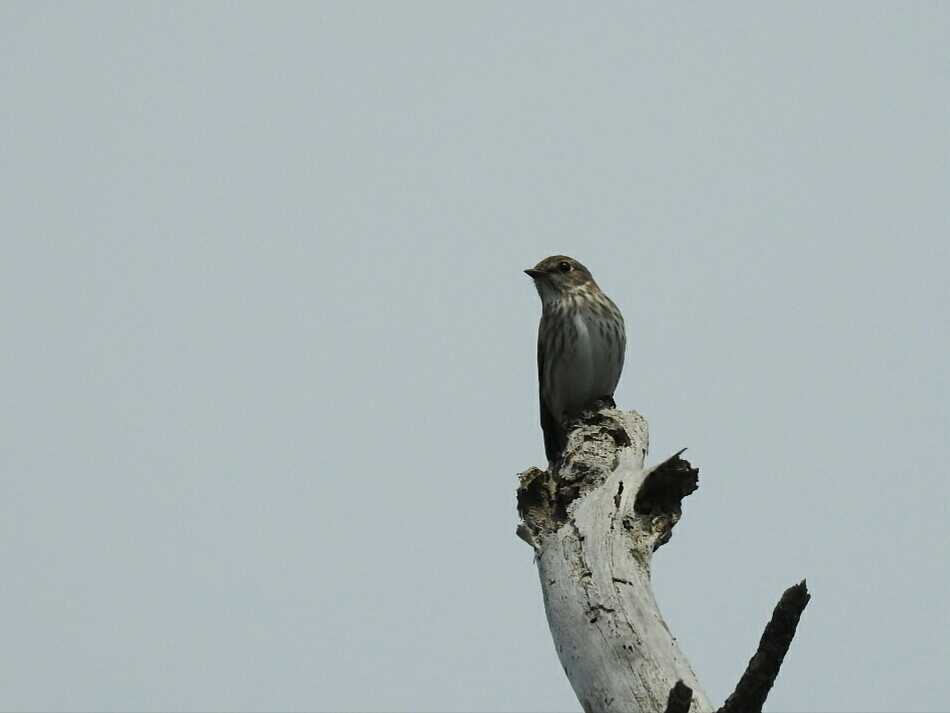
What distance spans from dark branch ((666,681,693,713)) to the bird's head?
749 centimetres

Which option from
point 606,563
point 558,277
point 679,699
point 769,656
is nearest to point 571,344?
point 558,277

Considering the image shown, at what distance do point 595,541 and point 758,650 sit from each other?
154cm

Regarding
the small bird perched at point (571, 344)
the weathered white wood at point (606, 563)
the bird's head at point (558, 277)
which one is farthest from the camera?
the bird's head at point (558, 277)

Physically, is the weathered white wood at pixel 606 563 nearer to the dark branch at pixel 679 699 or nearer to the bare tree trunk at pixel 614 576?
the bare tree trunk at pixel 614 576

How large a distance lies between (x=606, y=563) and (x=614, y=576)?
0.11 m

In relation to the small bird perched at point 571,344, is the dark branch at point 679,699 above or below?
below

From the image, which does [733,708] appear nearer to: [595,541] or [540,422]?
[595,541]

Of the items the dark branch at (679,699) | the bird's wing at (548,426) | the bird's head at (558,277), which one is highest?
the bird's head at (558,277)

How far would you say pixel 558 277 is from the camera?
1162cm

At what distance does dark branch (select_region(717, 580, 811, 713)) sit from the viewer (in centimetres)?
438

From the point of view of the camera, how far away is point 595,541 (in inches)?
231

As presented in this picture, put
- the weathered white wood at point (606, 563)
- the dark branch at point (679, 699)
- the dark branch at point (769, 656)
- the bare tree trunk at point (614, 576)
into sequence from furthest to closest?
the weathered white wood at point (606, 563) → the bare tree trunk at point (614, 576) → the dark branch at point (769, 656) → the dark branch at point (679, 699)

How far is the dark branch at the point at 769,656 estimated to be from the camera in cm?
438

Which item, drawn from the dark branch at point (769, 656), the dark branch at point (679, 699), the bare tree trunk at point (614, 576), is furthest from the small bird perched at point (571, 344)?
the dark branch at point (679, 699)
